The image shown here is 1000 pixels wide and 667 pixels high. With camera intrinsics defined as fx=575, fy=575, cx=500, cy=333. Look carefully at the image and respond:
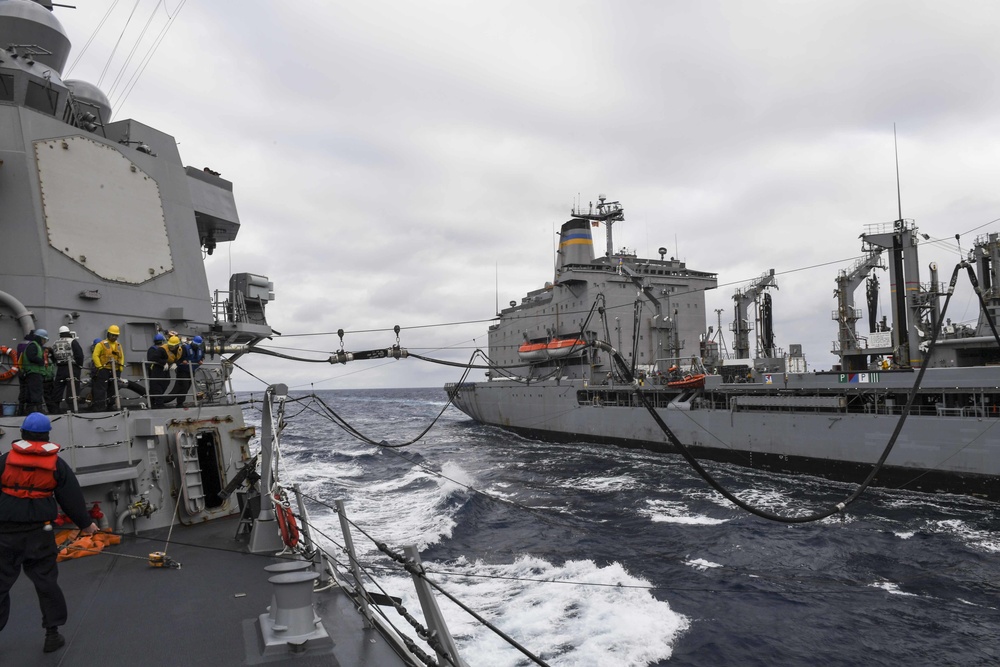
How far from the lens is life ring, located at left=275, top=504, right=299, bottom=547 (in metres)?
5.57

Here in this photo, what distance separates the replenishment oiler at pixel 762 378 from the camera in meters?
15.7

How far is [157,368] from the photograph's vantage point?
7355 mm

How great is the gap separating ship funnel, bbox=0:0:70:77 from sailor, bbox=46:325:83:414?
5.10 metres

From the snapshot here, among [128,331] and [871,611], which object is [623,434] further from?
[128,331]

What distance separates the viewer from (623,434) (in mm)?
25328

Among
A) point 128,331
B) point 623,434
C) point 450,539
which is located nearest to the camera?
point 128,331

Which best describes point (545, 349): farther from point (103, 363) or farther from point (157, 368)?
point (103, 363)

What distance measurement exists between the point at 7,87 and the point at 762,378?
71.6ft

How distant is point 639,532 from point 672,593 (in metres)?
3.40

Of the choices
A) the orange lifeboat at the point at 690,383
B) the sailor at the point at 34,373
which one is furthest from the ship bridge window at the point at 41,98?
the orange lifeboat at the point at 690,383

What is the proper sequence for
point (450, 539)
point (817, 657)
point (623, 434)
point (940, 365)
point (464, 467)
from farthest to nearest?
1. point (623, 434)
2. point (464, 467)
3. point (940, 365)
4. point (450, 539)
5. point (817, 657)

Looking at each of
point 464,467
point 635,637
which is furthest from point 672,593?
point 464,467

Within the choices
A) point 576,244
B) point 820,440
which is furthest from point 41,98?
point 576,244

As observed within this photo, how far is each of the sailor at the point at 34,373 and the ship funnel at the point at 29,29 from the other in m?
5.33
